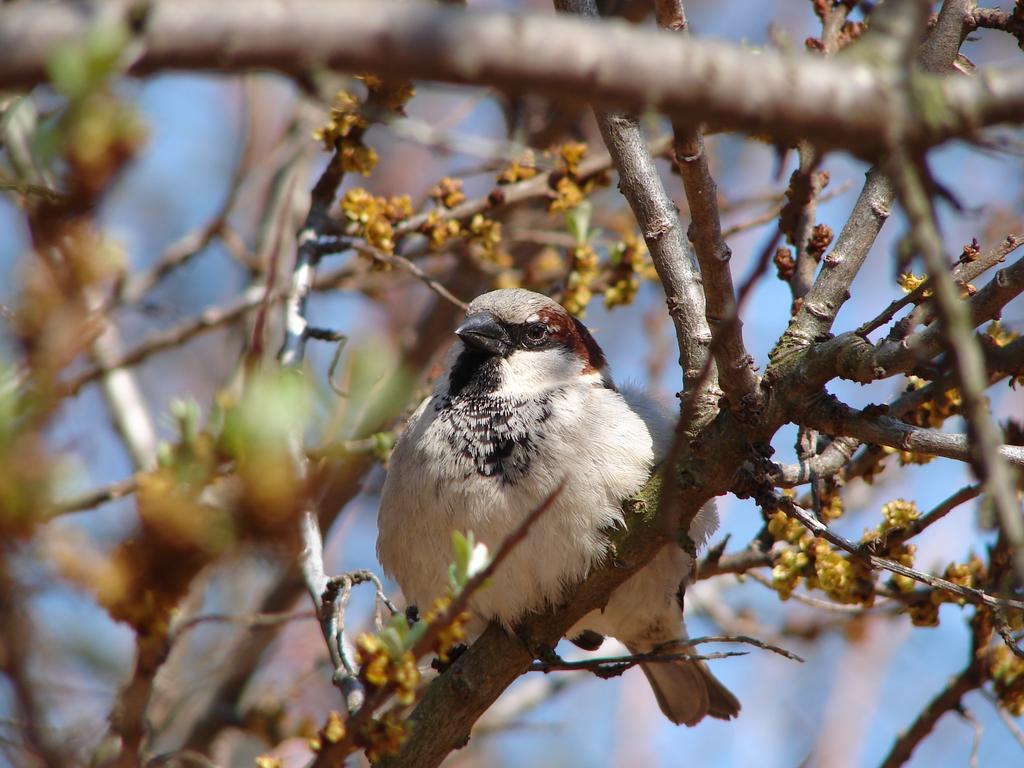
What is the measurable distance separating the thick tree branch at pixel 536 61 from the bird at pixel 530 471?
137 centimetres

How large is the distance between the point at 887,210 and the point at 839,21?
799 mm

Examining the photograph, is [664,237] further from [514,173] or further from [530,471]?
[514,173]

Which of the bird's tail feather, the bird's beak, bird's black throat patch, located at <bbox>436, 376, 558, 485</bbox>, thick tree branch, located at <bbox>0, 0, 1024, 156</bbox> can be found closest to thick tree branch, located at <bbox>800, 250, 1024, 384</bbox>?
thick tree branch, located at <bbox>0, 0, 1024, 156</bbox>

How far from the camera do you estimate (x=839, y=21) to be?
2.92 metres

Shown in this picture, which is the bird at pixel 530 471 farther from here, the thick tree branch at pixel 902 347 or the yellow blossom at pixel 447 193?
the thick tree branch at pixel 902 347

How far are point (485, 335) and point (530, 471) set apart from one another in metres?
0.65

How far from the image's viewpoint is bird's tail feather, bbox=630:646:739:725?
3488 mm

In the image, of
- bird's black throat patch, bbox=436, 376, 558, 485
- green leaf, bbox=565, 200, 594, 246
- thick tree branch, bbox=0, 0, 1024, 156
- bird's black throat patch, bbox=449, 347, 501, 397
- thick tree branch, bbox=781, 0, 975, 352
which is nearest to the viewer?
thick tree branch, bbox=0, 0, 1024, 156

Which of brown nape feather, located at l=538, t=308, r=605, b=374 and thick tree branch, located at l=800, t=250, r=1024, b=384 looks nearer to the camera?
thick tree branch, located at l=800, t=250, r=1024, b=384

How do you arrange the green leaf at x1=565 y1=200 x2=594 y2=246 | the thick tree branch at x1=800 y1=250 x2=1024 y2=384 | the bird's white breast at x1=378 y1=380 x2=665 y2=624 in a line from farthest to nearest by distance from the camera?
the green leaf at x1=565 y1=200 x2=594 y2=246
the bird's white breast at x1=378 y1=380 x2=665 y2=624
the thick tree branch at x1=800 y1=250 x2=1024 y2=384

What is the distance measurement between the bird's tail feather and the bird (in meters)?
0.05

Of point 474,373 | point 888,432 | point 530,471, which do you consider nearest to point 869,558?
point 888,432

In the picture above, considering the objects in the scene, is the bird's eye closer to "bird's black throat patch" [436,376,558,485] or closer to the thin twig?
"bird's black throat patch" [436,376,558,485]

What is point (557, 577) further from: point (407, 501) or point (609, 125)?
point (609, 125)
